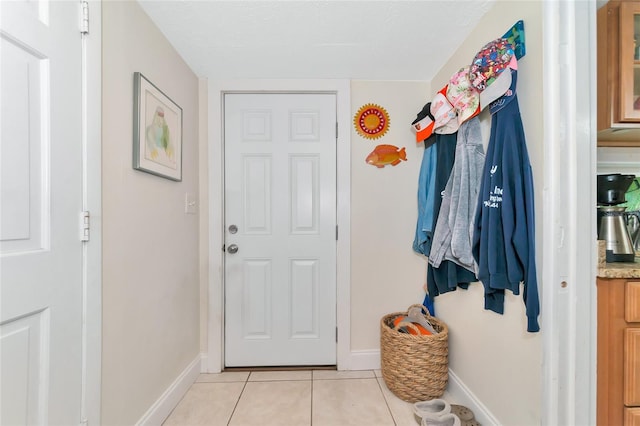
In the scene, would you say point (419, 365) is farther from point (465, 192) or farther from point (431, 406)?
point (465, 192)

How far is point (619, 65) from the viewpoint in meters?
1.06

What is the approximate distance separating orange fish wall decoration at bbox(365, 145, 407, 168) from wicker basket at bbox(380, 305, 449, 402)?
45.9 inches

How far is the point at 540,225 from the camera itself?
3.39 ft

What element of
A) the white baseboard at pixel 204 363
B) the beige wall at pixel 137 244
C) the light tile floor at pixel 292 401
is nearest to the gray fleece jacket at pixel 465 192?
the light tile floor at pixel 292 401

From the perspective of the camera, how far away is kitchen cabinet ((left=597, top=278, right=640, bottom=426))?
98 cm

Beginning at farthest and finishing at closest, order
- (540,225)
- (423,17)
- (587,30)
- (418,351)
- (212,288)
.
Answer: (212,288)
(418,351)
(423,17)
(540,225)
(587,30)

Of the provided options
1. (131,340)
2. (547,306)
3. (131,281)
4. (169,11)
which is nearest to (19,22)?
(169,11)

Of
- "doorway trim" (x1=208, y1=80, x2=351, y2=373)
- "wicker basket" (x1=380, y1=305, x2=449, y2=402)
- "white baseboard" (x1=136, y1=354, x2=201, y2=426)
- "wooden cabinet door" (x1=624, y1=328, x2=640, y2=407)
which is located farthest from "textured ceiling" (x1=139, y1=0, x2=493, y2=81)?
"white baseboard" (x1=136, y1=354, x2=201, y2=426)

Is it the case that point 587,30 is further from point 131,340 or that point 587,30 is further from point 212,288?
point 212,288

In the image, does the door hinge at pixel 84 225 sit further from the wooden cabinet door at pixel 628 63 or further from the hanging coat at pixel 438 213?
the wooden cabinet door at pixel 628 63

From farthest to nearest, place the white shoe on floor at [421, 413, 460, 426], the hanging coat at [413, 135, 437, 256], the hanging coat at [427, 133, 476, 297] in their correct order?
the hanging coat at [413, 135, 437, 256]
the hanging coat at [427, 133, 476, 297]
the white shoe on floor at [421, 413, 460, 426]

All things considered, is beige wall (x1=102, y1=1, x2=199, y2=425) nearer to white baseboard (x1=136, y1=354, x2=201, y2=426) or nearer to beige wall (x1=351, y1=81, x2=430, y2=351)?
white baseboard (x1=136, y1=354, x2=201, y2=426)

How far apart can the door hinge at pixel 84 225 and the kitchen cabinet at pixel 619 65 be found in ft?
6.92

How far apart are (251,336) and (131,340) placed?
0.89 m
